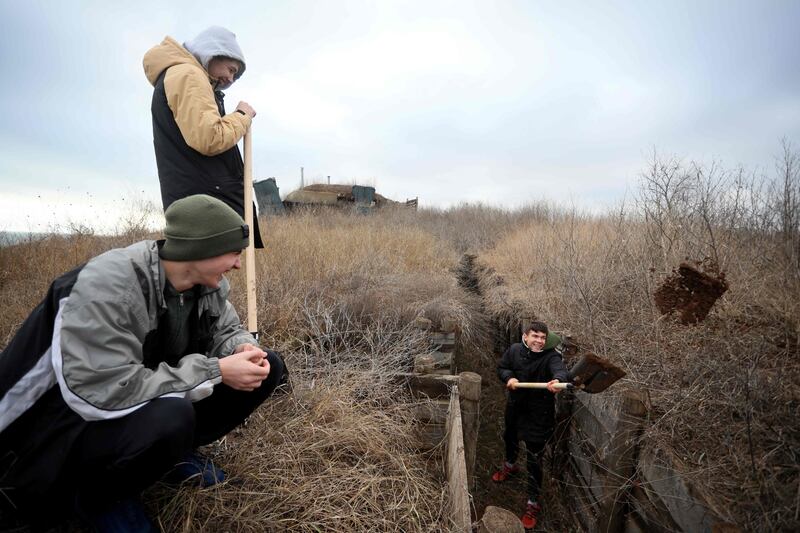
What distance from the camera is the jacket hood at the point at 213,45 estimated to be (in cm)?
230

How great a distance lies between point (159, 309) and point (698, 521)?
2.56 m

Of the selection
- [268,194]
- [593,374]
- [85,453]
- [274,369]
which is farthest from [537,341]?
[268,194]

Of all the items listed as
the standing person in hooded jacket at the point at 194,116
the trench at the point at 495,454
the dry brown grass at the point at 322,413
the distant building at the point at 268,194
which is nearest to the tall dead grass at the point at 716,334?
the trench at the point at 495,454

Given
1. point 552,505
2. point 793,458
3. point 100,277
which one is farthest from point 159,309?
point 552,505

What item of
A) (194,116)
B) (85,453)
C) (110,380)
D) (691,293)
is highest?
(194,116)

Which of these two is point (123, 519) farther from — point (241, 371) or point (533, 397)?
point (533, 397)

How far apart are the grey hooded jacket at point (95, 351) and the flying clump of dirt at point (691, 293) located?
318 centimetres

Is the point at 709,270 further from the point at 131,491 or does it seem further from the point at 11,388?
the point at 11,388

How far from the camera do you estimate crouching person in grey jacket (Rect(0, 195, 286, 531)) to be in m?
1.22

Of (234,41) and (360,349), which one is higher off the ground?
(234,41)

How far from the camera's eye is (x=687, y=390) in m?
2.36

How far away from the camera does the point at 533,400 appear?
3.41m

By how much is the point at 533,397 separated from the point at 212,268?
9.58 ft

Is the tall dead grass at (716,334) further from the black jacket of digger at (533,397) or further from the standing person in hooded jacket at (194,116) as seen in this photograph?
the standing person in hooded jacket at (194,116)
